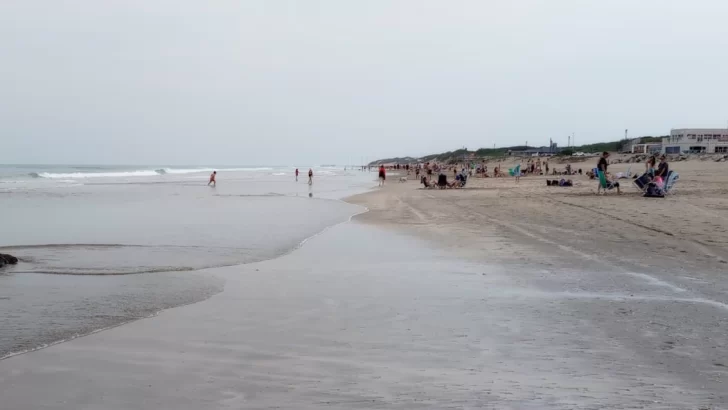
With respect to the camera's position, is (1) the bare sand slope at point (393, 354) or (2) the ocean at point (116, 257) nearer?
(1) the bare sand slope at point (393, 354)

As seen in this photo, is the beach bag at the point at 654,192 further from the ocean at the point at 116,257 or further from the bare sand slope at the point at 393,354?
the bare sand slope at the point at 393,354

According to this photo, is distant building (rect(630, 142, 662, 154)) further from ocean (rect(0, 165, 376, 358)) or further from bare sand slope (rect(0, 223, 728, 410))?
bare sand slope (rect(0, 223, 728, 410))

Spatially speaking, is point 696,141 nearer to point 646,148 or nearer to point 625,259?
point 646,148

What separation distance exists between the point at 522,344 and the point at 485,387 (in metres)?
0.97

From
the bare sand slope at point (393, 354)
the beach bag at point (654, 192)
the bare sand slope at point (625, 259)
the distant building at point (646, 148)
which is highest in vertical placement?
the distant building at point (646, 148)

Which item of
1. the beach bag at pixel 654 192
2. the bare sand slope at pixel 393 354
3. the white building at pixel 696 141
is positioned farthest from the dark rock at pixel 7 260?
the white building at pixel 696 141

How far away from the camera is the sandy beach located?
3.35 metres

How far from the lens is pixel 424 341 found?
174 inches

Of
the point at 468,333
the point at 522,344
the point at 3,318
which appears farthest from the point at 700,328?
the point at 3,318

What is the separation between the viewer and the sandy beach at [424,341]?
3.35 metres

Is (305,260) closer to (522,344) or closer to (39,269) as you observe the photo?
(39,269)

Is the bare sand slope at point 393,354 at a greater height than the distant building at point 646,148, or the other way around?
the distant building at point 646,148

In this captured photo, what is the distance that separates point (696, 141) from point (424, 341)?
8789 cm

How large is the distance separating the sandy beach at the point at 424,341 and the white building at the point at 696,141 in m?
75.2
